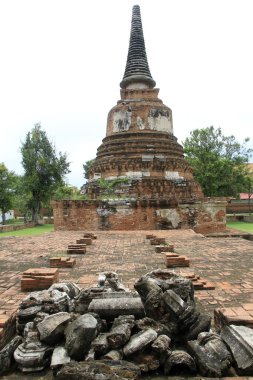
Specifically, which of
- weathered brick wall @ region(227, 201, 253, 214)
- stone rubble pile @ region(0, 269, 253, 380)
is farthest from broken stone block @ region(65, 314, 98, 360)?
weathered brick wall @ region(227, 201, 253, 214)

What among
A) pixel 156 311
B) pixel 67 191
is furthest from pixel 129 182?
pixel 156 311

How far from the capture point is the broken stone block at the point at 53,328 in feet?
10.1

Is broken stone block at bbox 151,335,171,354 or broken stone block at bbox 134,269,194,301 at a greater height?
broken stone block at bbox 134,269,194,301

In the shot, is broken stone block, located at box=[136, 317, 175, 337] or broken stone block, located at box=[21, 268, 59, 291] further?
broken stone block, located at box=[21, 268, 59, 291]

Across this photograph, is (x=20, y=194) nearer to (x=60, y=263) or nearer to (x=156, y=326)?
(x=60, y=263)

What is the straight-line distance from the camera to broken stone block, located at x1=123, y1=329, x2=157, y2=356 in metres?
2.90

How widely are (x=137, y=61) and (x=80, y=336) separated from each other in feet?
72.7

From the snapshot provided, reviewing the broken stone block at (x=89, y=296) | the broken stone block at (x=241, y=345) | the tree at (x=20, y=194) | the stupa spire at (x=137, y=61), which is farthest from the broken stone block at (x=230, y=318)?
the tree at (x=20, y=194)

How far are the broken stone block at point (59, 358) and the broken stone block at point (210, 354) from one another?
3.56 ft

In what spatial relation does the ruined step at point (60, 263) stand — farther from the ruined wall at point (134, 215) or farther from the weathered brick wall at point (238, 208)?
the weathered brick wall at point (238, 208)

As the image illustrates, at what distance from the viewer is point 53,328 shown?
3117 mm

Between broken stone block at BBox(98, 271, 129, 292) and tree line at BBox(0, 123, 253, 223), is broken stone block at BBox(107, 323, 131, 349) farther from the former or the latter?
tree line at BBox(0, 123, 253, 223)

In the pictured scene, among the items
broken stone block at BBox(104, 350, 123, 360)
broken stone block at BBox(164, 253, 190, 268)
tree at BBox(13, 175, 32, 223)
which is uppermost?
tree at BBox(13, 175, 32, 223)

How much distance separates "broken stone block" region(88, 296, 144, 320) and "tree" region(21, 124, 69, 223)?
27.5m
